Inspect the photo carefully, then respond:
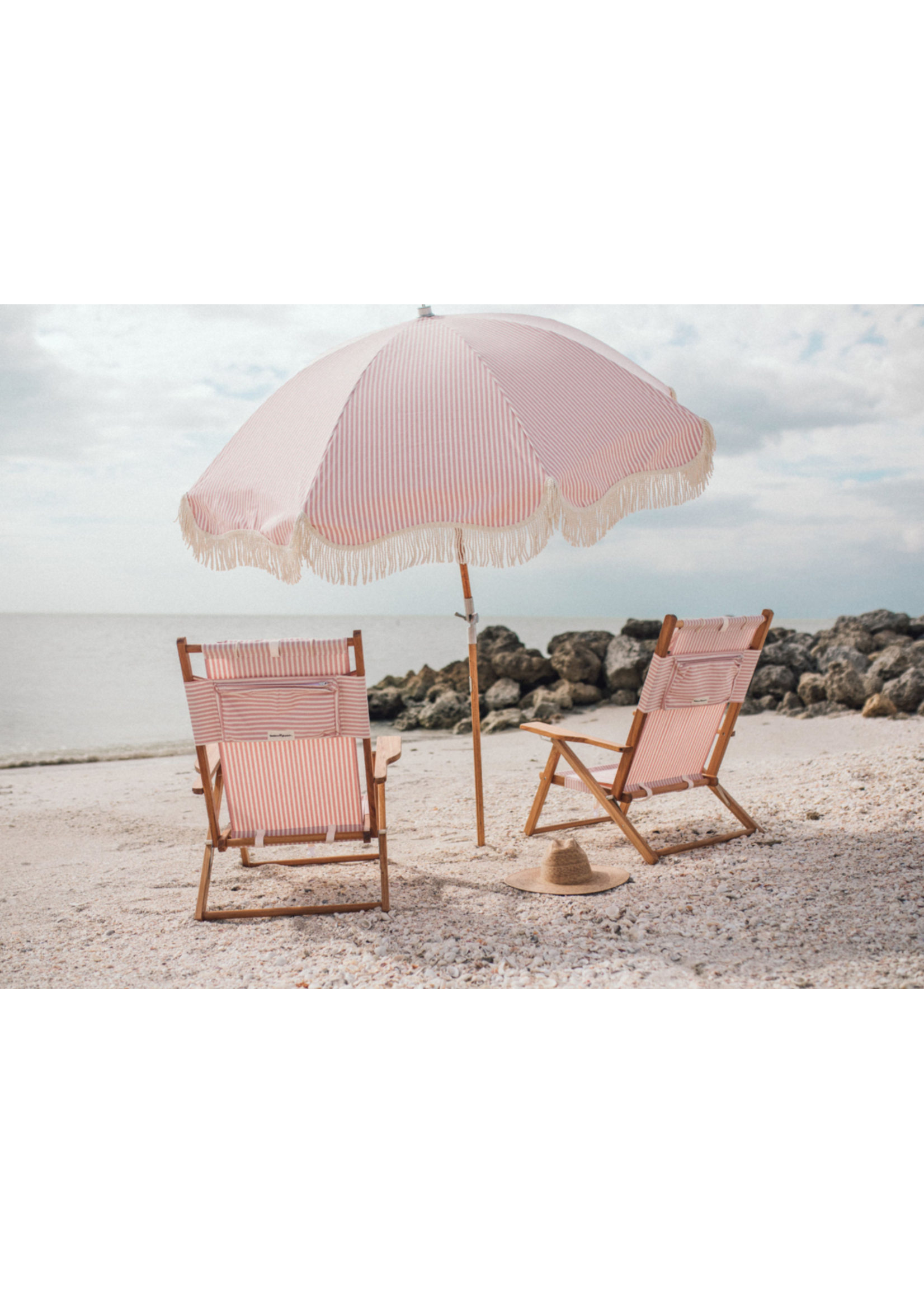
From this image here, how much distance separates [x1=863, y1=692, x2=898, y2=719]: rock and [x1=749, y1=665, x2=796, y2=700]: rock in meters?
1.43

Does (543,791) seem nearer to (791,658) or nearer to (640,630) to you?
(791,658)

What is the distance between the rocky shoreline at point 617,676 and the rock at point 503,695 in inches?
0.5

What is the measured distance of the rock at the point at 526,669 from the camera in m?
11.6

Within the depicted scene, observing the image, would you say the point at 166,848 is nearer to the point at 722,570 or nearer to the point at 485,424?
the point at 485,424

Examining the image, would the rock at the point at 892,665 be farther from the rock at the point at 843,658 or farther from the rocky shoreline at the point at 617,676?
the rock at the point at 843,658

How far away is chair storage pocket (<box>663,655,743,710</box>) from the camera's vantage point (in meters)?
3.87

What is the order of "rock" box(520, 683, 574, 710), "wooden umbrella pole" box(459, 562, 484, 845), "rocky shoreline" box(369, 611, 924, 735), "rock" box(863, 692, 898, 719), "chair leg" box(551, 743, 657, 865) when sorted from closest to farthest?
"chair leg" box(551, 743, 657, 865) → "wooden umbrella pole" box(459, 562, 484, 845) → "rock" box(863, 692, 898, 719) → "rocky shoreline" box(369, 611, 924, 735) → "rock" box(520, 683, 574, 710)

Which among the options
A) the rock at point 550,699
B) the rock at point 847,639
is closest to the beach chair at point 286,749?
the rock at point 550,699

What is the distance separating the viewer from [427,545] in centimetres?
323

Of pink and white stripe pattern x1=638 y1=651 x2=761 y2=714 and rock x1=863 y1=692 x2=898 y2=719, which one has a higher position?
pink and white stripe pattern x1=638 y1=651 x2=761 y2=714

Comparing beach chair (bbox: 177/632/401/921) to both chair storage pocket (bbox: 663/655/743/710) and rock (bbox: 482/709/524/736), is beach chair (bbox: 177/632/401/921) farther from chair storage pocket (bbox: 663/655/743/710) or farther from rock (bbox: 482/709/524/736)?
rock (bbox: 482/709/524/736)

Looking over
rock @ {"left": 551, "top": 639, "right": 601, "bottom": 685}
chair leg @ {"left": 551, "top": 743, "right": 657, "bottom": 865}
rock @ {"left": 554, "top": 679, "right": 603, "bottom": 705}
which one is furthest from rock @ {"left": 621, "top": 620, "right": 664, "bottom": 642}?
chair leg @ {"left": 551, "top": 743, "right": 657, "bottom": 865}

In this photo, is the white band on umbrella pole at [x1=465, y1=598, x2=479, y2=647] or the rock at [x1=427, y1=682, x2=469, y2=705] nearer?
the white band on umbrella pole at [x1=465, y1=598, x2=479, y2=647]

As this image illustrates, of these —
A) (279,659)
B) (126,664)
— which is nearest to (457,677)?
(279,659)
